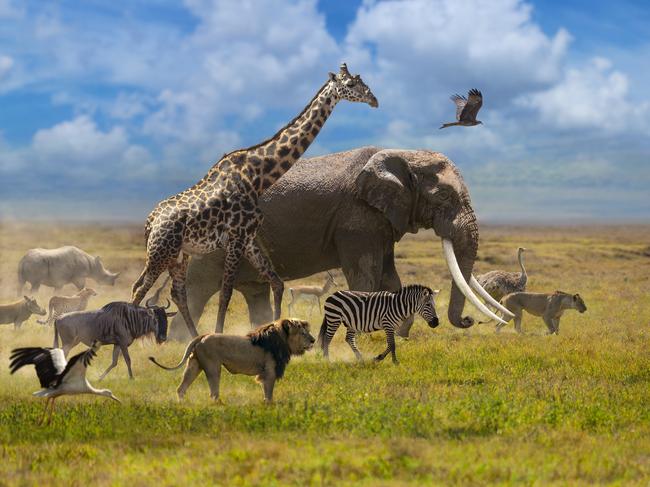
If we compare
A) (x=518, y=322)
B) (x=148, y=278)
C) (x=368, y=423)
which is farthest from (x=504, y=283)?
(x=368, y=423)

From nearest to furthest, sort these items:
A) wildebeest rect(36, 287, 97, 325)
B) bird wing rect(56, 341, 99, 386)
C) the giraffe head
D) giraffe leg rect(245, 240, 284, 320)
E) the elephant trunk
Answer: bird wing rect(56, 341, 99, 386)
giraffe leg rect(245, 240, 284, 320)
the giraffe head
the elephant trunk
wildebeest rect(36, 287, 97, 325)

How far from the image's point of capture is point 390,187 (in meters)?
15.6

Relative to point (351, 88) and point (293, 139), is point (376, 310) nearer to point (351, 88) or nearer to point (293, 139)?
point (293, 139)

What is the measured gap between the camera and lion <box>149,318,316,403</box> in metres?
10.2

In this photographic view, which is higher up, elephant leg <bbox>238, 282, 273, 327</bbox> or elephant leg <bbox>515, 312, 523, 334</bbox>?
elephant leg <bbox>238, 282, 273, 327</bbox>

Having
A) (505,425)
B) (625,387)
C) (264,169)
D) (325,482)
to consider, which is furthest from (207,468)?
(264,169)

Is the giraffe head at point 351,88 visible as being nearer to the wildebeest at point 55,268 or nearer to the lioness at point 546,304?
the lioness at point 546,304

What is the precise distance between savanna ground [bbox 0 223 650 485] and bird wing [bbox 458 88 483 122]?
3891 millimetres

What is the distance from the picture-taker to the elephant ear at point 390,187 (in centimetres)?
1559

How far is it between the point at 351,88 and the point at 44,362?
7.74 meters

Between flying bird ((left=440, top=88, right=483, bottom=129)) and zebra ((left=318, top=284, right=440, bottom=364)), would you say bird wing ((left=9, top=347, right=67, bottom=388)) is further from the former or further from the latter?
flying bird ((left=440, top=88, right=483, bottom=129))

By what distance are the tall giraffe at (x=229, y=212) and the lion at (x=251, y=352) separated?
13.1 feet

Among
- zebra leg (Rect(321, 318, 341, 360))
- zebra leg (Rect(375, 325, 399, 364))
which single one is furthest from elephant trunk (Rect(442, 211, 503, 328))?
zebra leg (Rect(321, 318, 341, 360))

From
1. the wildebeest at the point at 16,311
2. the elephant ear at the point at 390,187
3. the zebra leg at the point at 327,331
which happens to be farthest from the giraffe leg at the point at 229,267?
the wildebeest at the point at 16,311
